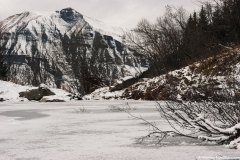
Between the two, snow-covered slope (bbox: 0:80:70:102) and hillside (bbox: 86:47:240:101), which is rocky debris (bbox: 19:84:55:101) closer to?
snow-covered slope (bbox: 0:80:70:102)

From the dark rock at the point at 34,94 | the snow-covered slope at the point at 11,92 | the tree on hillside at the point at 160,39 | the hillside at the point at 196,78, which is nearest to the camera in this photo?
the hillside at the point at 196,78

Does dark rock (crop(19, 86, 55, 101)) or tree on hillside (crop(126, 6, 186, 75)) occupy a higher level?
tree on hillside (crop(126, 6, 186, 75))

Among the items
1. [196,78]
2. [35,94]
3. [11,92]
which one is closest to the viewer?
[196,78]

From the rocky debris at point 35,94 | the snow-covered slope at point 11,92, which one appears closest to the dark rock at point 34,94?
the rocky debris at point 35,94

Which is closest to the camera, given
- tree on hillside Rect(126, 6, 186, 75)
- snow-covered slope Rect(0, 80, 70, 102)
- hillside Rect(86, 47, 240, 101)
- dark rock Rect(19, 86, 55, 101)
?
hillside Rect(86, 47, 240, 101)

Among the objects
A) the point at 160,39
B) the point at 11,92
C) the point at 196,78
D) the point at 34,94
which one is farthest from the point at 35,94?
the point at 160,39

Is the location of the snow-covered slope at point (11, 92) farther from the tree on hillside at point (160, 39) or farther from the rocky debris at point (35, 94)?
the tree on hillside at point (160, 39)

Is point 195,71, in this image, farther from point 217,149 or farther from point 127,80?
point 217,149

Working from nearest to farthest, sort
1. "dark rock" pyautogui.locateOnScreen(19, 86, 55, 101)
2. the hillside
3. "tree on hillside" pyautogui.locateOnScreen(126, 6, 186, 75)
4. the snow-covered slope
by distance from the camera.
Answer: the hillside, the snow-covered slope, "dark rock" pyautogui.locateOnScreen(19, 86, 55, 101), "tree on hillside" pyautogui.locateOnScreen(126, 6, 186, 75)

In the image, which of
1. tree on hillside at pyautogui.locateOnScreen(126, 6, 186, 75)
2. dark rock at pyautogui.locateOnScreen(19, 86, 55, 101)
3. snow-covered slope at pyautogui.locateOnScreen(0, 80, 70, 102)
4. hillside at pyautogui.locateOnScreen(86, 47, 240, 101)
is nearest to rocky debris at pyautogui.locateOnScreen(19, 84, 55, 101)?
dark rock at pyautogui.locateOnScreen(19, 86, 55, 101)

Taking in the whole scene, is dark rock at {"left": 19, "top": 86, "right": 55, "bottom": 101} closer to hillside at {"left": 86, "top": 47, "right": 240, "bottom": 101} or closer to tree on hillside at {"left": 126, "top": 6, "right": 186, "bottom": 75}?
hillside at {"left": 86, "top": 47, "right": 240, "bottom": 101}

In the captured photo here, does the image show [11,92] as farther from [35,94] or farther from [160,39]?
[160,39]

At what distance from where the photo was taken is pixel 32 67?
32094mm

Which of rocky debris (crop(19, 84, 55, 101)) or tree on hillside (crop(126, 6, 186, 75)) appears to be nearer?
rocky debris (crop(19, 84, 55, 101))
